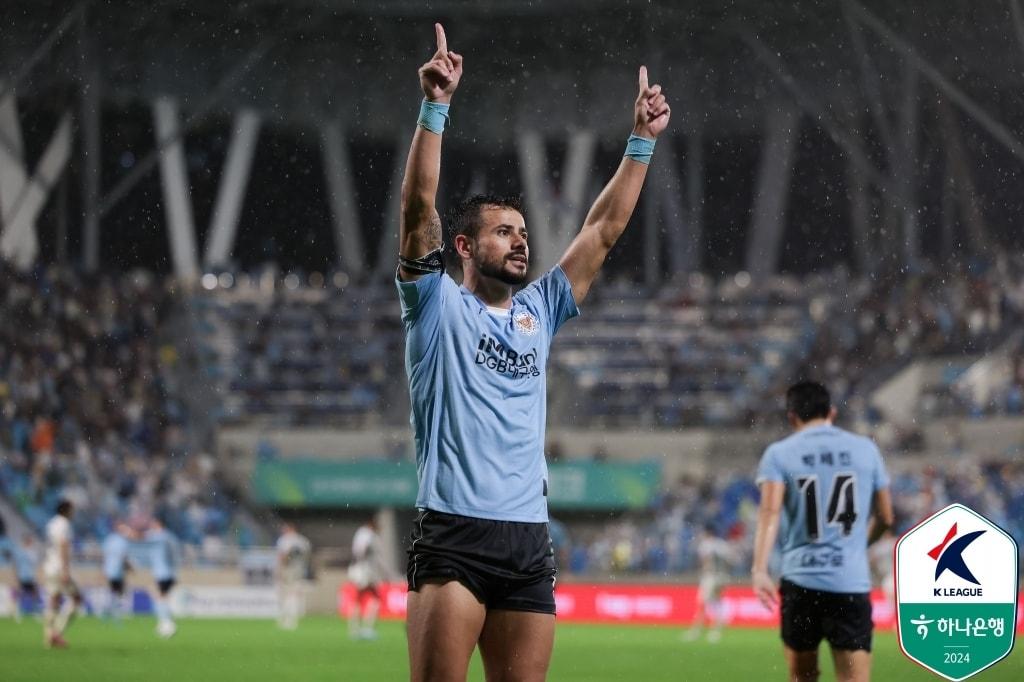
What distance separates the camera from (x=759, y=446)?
937 inches

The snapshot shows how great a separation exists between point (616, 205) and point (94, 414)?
21887 mm

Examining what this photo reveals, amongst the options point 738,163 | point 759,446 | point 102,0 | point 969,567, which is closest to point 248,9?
point 102,0

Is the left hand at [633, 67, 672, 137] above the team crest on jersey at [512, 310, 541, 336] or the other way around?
above

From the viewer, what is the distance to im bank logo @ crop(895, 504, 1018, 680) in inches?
292

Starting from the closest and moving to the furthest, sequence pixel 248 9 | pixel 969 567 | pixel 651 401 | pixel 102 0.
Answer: pixel 969 567 → pixel 102 0 → pixel 248 9 → pixel 651 401

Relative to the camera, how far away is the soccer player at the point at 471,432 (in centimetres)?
384

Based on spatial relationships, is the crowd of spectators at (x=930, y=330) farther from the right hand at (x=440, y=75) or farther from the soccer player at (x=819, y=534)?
the right hand at (x=440, y=75)

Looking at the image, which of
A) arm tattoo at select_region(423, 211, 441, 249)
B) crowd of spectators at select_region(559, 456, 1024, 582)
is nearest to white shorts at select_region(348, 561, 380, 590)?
crowd of spectators at select_region(559, 456, 1024, 582)

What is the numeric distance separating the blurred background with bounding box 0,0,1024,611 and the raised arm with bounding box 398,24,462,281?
13.6 metres

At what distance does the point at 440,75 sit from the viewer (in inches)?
153

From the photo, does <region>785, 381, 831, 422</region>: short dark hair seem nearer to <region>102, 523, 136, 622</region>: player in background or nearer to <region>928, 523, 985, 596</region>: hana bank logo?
<region>928, 523, 985, 596</region>: hana bank logo

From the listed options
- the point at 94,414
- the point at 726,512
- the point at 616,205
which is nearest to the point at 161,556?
the point at 94,414

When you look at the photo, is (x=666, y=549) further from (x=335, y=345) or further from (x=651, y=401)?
(x=335, y=345)

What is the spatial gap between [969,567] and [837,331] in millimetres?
18852
